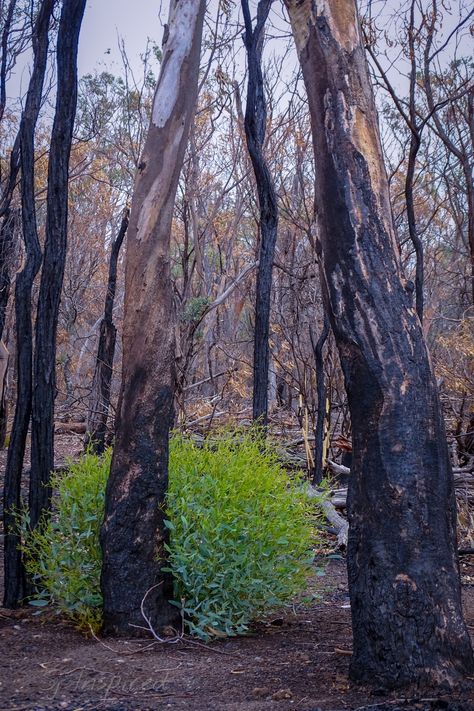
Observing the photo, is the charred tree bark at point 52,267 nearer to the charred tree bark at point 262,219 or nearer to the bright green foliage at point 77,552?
the bright green foliage at point 77,552

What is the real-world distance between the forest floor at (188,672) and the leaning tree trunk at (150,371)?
349 mm

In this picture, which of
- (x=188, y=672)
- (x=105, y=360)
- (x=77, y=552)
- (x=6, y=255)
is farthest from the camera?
(x=6, y=255)

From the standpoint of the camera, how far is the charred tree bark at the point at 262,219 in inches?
297

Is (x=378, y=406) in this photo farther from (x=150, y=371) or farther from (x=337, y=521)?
(x=337, y=521)

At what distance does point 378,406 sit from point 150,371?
1792 millimetres

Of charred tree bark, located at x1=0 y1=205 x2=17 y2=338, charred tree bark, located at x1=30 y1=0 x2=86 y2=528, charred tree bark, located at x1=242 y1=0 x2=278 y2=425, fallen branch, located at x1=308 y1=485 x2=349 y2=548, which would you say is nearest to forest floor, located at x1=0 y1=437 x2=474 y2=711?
charred tree bark, located at x1=30 y1=0 x2=86 y2=528

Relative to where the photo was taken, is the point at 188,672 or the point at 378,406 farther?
the point at 188,672

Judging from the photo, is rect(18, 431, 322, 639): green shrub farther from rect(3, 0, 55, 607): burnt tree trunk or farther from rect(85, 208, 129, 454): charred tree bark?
rect(85, 208, 129, 454): charred tree bark

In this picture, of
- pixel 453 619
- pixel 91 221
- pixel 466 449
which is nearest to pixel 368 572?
pixel 453 619

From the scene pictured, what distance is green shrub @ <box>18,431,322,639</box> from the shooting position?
4.47 meters

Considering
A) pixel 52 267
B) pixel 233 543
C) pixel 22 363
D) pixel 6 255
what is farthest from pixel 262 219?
pixel 6 255

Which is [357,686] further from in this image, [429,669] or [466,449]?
[466,449]

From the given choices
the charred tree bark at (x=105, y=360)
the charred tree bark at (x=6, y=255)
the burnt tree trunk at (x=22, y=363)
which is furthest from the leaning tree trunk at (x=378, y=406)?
the charred tree bark at (x=6, y=255)

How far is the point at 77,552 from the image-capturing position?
472 cm
